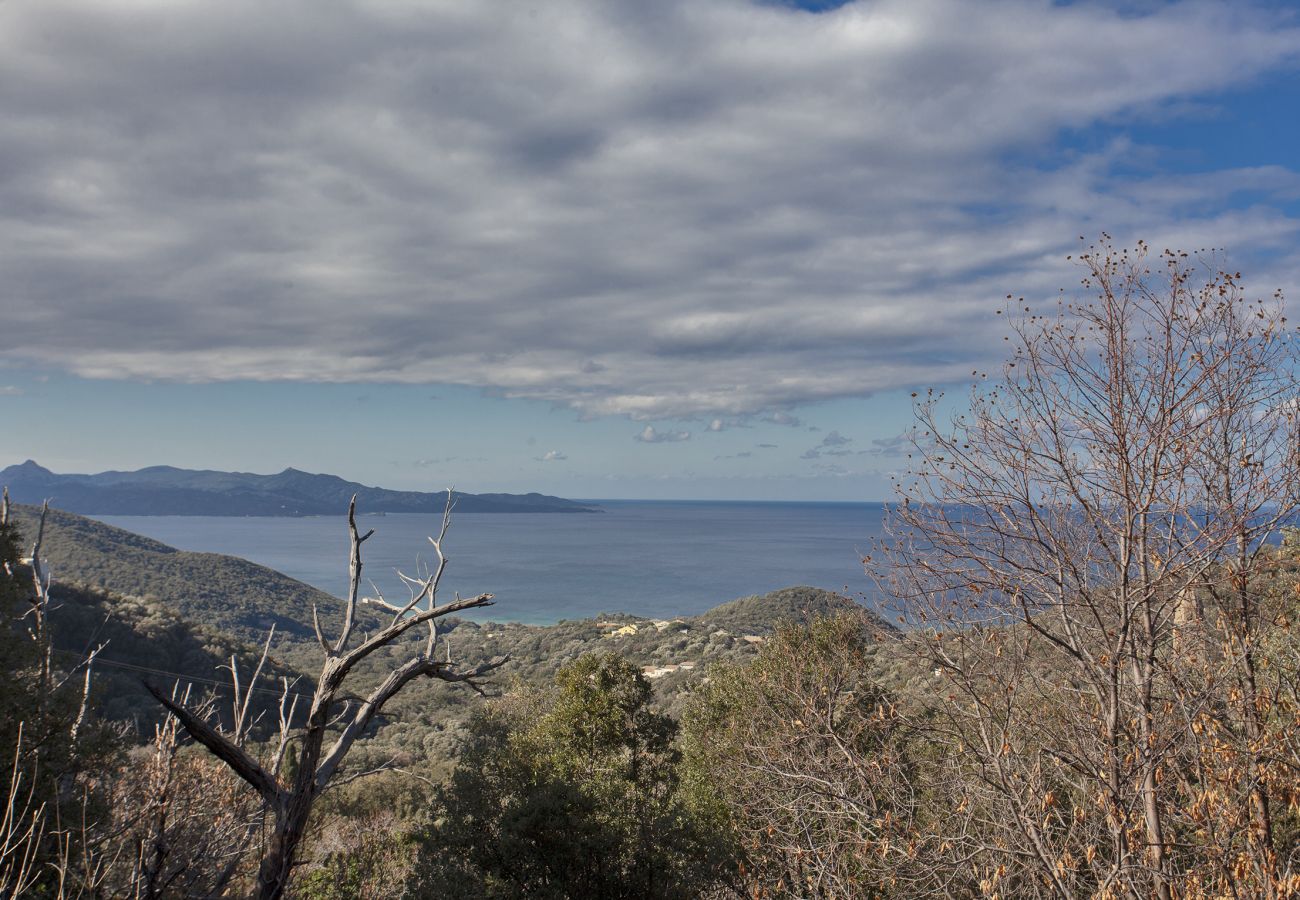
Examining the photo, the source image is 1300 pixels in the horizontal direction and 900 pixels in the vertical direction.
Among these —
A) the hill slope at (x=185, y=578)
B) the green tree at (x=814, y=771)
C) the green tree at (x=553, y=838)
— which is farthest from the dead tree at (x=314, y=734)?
the hill slope at (x=185, y=578)

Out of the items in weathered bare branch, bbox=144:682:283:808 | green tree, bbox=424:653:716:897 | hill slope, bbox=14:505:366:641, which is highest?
weathered bare branch, bbox=144:682:283:808

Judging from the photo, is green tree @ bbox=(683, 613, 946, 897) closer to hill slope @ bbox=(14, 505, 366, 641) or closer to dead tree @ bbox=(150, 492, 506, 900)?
dead tree @ bbox=(150, 492, 506, 900)

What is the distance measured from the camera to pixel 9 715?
8.73 metres

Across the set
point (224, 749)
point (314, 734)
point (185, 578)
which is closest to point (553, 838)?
point (314, 734)

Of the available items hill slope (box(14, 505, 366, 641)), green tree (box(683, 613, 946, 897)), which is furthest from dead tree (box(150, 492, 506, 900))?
hill slope (box(14, 505, 366, 641))

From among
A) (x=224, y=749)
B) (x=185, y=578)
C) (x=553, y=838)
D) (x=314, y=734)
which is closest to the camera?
(x=224, y=749)

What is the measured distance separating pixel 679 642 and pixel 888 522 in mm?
51898

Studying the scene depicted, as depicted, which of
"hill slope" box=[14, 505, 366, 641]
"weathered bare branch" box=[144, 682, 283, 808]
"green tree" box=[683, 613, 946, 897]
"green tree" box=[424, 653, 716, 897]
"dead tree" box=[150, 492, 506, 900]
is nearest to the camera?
"green tree" box=[683, 613, 946, 897]

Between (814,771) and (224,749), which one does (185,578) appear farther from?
(814,771)

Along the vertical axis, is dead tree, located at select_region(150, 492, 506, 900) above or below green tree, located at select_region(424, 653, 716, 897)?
above

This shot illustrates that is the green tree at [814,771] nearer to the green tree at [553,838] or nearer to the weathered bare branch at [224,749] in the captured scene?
the green tree at [553,838]

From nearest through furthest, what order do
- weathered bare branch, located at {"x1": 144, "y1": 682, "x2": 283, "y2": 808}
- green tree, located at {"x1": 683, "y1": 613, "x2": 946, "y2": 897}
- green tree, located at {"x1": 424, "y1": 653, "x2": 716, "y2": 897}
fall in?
1. green tree, located at {"x1": 683, "y1": 613, "x2": 946, "y2": 897}
2. weathered bare branch, located at {"x1": 144, "y1": 682, "x2": 283, "y2": 808}
3. green tree, located at {"x1": 424, "y1": 653, "x2": 716, "y2": 897}

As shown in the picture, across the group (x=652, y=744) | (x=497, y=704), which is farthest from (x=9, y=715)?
(x=497, y=704)

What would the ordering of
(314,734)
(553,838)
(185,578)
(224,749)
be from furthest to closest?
1. (185,578)
2. (553,838)
3. (314,734)
4. (224,749)
